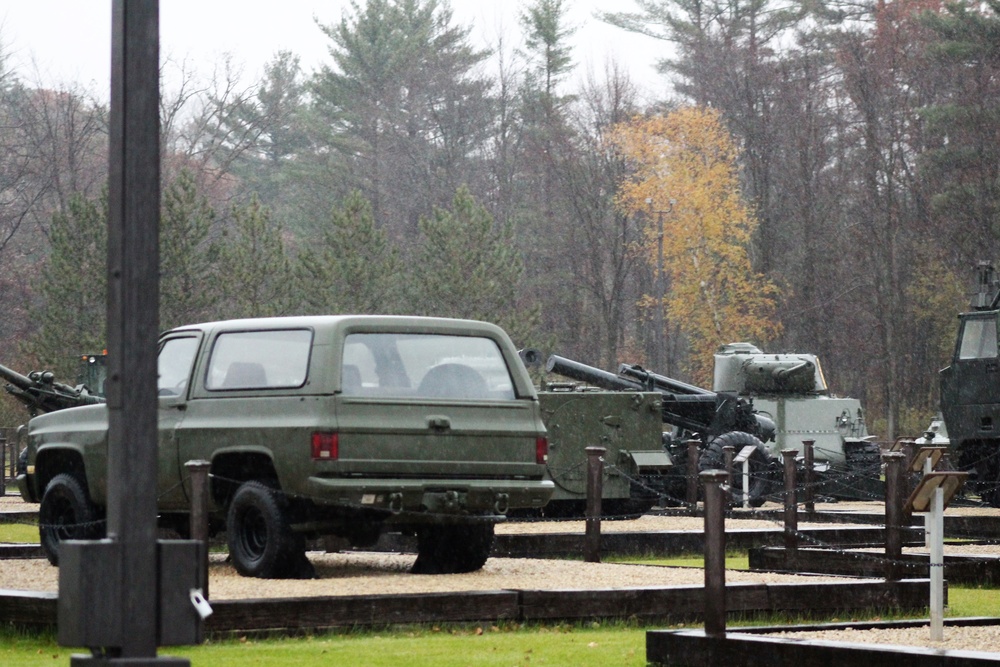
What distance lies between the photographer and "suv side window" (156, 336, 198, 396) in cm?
1320

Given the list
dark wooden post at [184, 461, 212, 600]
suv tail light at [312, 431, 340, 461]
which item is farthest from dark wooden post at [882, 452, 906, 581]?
dark wooden post at [184, 461, 212, 600]

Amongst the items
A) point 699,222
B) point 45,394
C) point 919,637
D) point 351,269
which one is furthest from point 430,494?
point 699,222

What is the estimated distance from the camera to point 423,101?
63281mm

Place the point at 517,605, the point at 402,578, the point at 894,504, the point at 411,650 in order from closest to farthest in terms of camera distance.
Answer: the point at 411,650, the point at 517,605, the point at 402,578, the point at 894,504

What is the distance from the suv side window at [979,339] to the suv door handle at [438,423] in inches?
602

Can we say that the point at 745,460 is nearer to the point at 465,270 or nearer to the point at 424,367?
the point at 424,367

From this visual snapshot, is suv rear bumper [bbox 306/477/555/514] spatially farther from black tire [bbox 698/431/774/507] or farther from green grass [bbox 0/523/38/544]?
black tire [bbox 698/431/774/507]

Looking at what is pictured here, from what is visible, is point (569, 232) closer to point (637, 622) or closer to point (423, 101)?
point (423, 101)

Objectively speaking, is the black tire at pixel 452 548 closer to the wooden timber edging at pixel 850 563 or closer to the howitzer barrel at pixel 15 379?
the wooden timber edging at pixel 850 563

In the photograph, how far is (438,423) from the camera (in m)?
12.2

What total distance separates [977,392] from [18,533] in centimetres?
1335

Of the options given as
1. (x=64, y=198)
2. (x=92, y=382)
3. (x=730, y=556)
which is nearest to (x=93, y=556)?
(x=730, y=556)

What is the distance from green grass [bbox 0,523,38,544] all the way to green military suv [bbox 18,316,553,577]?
6591 millimetres

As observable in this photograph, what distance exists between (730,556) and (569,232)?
44236mm
